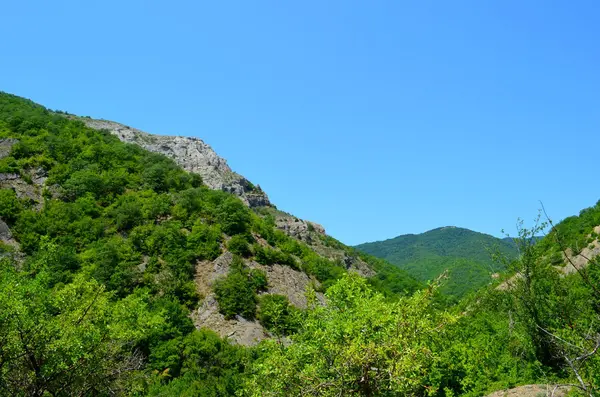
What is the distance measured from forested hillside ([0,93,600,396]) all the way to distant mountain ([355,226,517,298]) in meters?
30.5

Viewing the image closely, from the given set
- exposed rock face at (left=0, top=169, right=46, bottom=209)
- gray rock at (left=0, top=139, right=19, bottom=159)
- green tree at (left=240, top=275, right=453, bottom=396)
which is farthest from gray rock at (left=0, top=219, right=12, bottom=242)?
green tree at (left=240, top=275, right=453, bottom=396)

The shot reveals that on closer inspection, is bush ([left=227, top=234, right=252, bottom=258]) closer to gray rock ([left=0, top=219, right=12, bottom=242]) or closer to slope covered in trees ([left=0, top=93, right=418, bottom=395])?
slope covered in trees ([left=0, top=93, right=418, bottom=395])

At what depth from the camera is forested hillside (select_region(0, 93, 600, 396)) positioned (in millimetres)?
11883

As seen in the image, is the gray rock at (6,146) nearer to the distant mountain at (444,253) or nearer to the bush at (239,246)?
the bush at (239,246)

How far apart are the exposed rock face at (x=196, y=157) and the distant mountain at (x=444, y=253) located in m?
44.9

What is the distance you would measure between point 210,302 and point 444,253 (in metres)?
132

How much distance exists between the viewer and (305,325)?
13492 mm

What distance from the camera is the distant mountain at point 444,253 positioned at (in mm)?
97250

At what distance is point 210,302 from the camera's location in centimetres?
3969

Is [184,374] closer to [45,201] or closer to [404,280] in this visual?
[45,201]

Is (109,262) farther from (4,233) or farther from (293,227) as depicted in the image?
(293,227)

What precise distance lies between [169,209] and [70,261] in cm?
1246

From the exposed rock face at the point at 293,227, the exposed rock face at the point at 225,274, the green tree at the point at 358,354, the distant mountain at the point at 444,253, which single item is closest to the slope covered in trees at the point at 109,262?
the exposed rock face at the point at 225,274

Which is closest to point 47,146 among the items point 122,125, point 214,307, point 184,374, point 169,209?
point 169,209
